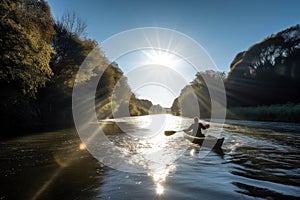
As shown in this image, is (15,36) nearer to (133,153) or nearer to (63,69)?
(133,153)

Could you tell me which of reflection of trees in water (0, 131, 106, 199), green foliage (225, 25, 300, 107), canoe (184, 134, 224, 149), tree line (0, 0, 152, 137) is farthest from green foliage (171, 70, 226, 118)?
reflection of trees in water (0, 131, 106, 199)

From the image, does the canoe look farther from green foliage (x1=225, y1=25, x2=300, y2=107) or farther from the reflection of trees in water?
green foliage (x1=225, y1=25, x2=300, y2=107)

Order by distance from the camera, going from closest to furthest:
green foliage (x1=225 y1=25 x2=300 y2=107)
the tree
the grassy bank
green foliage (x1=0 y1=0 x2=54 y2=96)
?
green foliage (x1=0 y1=0 x2=54 y2=96), the tree, the grassy bank, green foliage (x1=225 y1=25 x2=300 y2=107)

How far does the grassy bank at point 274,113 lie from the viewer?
3031cm

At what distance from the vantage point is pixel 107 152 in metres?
10.7

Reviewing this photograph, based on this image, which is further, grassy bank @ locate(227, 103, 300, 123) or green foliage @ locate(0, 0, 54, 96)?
grassy bank @ locate(227, 103, 300, 123)

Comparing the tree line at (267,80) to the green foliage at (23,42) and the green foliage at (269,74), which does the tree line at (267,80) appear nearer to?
the green foliage at (269,74)

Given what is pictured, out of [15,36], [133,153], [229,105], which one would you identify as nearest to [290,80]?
[229,105]

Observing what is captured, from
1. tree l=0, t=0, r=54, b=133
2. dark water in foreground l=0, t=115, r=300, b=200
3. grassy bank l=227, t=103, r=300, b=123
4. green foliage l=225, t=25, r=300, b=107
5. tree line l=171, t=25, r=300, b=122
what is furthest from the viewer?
green foliage l=225, t=25, r=300, b=107

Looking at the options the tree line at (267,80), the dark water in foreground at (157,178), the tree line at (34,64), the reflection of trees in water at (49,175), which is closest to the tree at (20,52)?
the tree line at (34,64)

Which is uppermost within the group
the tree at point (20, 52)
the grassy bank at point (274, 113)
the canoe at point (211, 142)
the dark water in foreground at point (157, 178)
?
the tree at point (20, 52)

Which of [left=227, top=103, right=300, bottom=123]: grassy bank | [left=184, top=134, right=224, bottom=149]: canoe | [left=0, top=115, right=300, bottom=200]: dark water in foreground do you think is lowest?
[left=0, top=115, right=300, bottom=200]: dark water in foreground

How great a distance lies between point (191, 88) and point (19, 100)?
246 ft

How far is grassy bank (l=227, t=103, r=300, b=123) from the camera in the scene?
1193 inches
